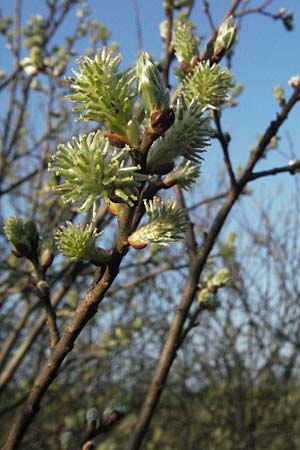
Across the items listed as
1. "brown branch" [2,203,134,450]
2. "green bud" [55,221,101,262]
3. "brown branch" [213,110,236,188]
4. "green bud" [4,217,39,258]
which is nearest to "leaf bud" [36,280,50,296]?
"green bud" [4,217,39,258]

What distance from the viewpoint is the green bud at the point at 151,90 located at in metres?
0.79

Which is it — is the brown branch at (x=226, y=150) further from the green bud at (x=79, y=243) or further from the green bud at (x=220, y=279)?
the green bud at (x=79, y=243)

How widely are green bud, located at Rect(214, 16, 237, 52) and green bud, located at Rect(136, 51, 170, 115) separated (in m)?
0.40

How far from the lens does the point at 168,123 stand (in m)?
0.78

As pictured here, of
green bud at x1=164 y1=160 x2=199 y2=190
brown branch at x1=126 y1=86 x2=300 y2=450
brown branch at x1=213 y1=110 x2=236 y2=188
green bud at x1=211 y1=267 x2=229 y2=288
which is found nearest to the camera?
Result: green bud at x1=164 y1=160 x2=199 y2=190

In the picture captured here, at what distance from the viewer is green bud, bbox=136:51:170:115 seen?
2.59 feet

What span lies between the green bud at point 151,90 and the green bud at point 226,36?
0.40 metres

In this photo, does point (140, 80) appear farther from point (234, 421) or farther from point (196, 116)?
point (234, 421)

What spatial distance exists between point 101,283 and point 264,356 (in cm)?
524

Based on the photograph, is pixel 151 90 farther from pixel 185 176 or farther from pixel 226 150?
pixel 226 150

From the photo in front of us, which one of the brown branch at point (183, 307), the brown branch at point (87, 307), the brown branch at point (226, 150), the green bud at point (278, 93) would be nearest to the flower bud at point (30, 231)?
the brown branch at point (87, 307)

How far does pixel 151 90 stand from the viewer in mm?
791

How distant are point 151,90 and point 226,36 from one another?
45 centimetres

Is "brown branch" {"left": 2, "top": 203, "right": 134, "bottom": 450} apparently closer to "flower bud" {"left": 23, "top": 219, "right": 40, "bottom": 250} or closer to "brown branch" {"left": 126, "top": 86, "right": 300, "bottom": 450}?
"flower bud" {"left": 23, "top": 219, "right": 40, "bottom": 250}
